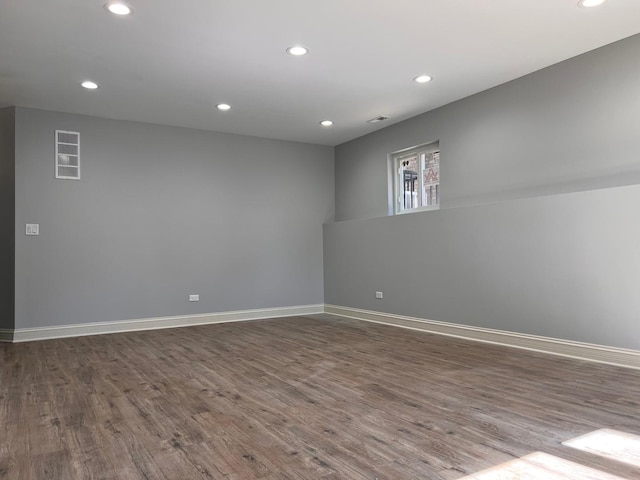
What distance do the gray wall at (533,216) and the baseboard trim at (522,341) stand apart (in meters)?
0.06

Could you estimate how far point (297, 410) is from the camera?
8.71 feet

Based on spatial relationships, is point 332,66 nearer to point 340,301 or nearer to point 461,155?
point 461,155

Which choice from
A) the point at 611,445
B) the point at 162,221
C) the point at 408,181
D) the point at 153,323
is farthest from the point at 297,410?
the point at 408,181

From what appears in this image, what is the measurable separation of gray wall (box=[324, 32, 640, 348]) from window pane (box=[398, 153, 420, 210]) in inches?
8.9

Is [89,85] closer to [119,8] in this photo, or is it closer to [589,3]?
[119,8]

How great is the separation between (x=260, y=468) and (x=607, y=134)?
386 cm

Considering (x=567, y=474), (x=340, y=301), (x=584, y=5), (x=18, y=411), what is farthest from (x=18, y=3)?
(x=340, y=301)

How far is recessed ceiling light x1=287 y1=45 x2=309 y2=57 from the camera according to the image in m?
3.81

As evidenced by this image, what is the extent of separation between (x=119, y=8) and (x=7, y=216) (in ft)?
11.1

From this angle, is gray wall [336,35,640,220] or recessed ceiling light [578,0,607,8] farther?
gray wall [336,35,640,220]

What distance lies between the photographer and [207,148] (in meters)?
6.38

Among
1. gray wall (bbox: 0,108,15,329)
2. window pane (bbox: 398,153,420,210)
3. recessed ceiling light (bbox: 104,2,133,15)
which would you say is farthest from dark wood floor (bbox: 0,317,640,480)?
recessed ceiling light (bbox: 104,2,133,15)

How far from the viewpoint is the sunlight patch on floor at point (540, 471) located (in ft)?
5.92

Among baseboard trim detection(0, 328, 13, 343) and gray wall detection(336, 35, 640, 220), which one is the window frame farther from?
baseboard trim detection(0, 328, 13, 343)
